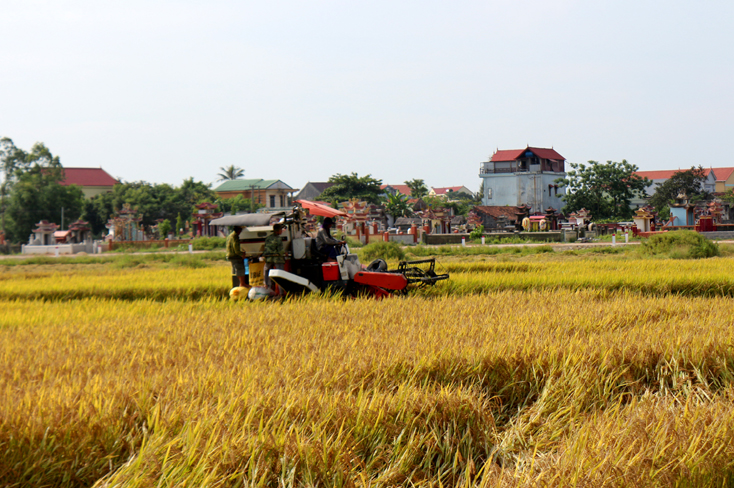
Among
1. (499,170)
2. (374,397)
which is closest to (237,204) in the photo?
(499,170)

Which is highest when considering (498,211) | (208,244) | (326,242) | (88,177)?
(88,177)

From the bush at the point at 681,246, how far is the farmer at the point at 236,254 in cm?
1294

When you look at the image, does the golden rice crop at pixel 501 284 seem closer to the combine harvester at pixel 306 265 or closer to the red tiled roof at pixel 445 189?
the combine harvester at pixel 306 265

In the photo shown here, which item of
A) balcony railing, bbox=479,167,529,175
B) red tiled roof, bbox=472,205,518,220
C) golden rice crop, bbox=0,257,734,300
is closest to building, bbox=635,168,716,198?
balcony railing, bbox=479,167,529,175

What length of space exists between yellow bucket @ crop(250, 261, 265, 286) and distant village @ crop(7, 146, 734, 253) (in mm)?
27897

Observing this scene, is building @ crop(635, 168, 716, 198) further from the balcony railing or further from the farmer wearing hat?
the farmer wearing hat

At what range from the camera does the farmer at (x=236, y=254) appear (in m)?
8.34

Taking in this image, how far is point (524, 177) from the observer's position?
6028 cm

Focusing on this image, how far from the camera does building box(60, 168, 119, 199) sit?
2564 inches

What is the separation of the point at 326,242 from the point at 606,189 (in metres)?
51.4

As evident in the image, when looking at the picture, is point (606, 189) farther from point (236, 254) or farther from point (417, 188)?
point (236, 254)

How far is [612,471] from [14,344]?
14.7 ft

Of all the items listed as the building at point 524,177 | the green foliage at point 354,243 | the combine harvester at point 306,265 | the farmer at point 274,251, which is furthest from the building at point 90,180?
the farmer at point 274,251

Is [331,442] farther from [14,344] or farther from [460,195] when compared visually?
[460,195]
